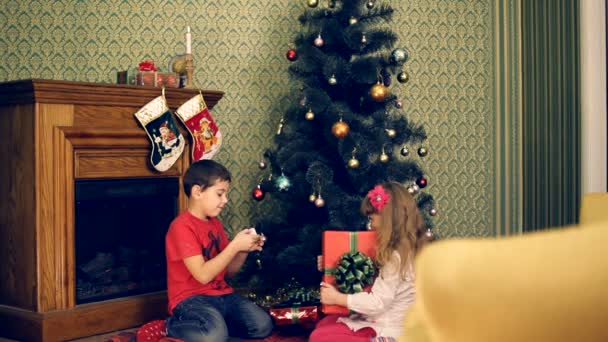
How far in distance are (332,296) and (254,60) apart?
2.06m

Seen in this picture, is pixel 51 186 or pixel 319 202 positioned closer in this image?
pixel 51 186

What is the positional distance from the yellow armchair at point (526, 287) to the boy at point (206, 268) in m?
2.20

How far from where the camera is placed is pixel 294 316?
3.19 metres

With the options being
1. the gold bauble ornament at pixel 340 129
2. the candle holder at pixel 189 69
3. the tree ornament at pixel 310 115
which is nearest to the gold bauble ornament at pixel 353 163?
the gold bauble ornament at pixel 340 129

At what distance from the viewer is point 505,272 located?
2.62 feet

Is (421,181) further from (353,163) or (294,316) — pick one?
(294,316)

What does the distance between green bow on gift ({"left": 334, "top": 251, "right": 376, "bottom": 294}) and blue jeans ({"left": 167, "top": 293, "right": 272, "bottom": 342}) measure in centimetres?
56

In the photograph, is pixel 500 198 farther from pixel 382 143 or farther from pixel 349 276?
pixel 349 276

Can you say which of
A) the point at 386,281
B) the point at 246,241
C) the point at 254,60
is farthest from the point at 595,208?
the point at 254,60

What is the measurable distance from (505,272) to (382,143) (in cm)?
277

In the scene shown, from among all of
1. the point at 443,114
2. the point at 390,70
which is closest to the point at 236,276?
the point at 390,70

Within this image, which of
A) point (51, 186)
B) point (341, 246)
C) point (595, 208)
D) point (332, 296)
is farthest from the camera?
point (51, 186)

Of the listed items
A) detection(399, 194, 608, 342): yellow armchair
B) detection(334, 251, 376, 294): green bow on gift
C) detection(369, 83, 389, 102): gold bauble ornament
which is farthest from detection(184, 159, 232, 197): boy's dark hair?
detection(399, 194, 608, 342): yellow armchair

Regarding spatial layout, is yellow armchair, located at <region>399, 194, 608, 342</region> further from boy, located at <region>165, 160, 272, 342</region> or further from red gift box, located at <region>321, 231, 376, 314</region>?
boy, located at <region>165, 160, 272, 342</region>
